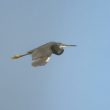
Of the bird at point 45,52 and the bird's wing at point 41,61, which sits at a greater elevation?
the bird at point 45,52

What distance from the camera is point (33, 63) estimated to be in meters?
0.23

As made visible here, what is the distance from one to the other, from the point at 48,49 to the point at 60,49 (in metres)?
0.02

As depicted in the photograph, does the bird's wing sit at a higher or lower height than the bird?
lower

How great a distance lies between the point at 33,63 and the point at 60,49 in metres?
0.04

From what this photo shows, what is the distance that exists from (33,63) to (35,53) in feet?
0.07

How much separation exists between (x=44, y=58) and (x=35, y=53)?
1cm

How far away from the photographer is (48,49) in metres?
0.25

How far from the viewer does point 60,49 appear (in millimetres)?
253

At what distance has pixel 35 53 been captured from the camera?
248 mm

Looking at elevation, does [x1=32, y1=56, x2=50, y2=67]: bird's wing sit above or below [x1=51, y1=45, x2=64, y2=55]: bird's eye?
below

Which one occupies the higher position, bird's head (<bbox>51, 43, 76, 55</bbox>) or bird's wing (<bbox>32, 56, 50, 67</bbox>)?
bird's head (<bbox>51, 43, 76, 55</bbox>)

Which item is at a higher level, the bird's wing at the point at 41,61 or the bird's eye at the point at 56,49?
the bird's eye at the point at 56,49

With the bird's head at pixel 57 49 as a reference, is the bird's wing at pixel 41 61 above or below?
below
